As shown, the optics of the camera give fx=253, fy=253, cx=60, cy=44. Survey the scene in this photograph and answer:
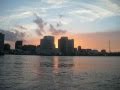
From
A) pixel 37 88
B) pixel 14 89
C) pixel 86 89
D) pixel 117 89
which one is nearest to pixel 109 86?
pixel 117 89

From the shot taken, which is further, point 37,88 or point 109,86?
point 109,86

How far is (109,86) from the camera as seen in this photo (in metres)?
54.2

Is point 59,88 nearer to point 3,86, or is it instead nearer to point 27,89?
point 27,89

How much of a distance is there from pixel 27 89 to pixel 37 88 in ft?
8.34

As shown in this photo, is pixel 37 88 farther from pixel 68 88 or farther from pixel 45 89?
pixel 68 88

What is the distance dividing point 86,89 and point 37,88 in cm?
971

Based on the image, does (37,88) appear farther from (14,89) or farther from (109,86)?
(109,86)

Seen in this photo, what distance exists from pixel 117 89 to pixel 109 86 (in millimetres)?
3422

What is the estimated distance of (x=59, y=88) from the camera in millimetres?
50969

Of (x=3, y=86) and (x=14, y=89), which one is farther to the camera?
(x=3, y=86)

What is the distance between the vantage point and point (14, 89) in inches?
1906

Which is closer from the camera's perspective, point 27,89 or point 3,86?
point 27,89

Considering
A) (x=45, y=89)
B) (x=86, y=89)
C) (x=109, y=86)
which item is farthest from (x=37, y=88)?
(x=109, y=86)

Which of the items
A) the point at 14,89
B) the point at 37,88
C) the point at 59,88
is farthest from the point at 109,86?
the point at 14,89
